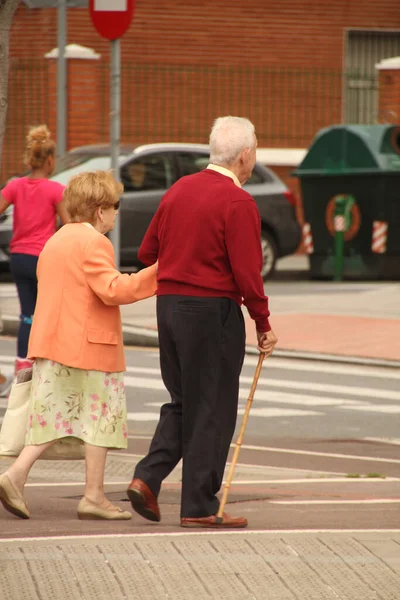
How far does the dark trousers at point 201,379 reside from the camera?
21.1 ft

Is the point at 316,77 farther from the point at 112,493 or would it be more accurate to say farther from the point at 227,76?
the point at 112,493

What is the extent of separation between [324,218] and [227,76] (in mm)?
6697

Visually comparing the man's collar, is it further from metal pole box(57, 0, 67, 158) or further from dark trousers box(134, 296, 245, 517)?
metal pole box(57, 0, 67, 158)

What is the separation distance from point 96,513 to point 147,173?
48.0 ft

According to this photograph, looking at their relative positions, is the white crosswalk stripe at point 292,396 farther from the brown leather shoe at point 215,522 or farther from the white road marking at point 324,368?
the brown leather shoe at point 215,522

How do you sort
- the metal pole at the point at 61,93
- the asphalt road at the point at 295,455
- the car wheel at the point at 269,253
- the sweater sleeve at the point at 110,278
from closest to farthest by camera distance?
the sweater sleeve at the point at 110,278, the asphalt road at the point at 295,455, the car wheel at the point at 269,253, the metal pole at the point at 61,93

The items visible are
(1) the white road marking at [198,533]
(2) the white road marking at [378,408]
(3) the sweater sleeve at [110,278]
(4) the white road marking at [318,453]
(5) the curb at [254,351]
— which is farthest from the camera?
(5) the curb at [254,351]

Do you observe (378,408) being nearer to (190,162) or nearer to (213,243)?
(213,243)

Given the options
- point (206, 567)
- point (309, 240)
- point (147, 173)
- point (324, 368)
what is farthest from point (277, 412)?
point (309, 240)

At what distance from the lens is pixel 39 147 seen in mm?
10414

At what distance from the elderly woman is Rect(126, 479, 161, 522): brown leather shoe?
13 cm

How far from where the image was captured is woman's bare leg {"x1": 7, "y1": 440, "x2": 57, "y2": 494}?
668 cm

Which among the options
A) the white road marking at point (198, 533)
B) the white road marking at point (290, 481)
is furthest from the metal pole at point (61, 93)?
the white road marking at point (198, 533)

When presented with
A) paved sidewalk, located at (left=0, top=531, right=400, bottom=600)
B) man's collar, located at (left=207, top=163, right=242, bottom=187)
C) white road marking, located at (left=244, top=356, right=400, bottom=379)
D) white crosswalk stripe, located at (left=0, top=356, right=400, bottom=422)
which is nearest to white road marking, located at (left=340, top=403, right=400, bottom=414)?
white crosswalk stripe, located at (left=0, top=356, right=400, bottom=422)
